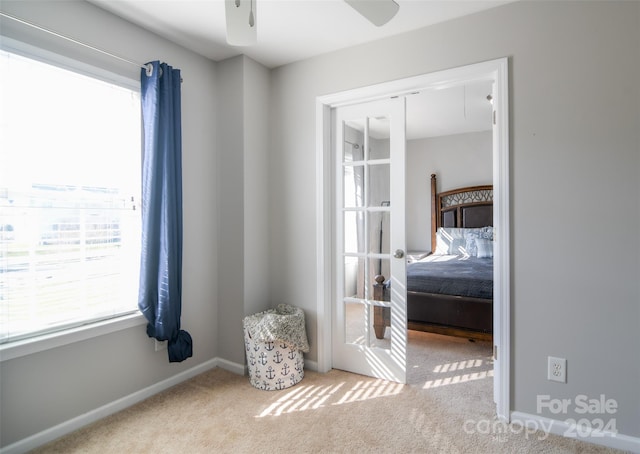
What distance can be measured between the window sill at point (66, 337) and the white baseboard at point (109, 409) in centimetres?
44

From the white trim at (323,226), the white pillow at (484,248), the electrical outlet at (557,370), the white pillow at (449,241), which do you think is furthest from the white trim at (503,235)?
the white pillow at (449,241)

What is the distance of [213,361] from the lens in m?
2.90

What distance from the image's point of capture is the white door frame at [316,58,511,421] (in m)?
2.12

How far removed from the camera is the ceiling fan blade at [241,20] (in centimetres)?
139

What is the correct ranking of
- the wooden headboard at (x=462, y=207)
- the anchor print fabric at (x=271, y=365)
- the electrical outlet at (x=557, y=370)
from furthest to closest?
the wooden headboard at (x=462, y=207)
the anchor print fabric at (x=271, y=365)
the electrical outlet at (x=557, y=370)

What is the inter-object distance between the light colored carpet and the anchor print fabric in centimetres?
6

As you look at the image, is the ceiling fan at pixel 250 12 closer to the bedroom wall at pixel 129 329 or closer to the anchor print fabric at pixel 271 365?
the bedroom wall at pixel 129 329

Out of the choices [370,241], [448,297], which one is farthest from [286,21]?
[448,297]

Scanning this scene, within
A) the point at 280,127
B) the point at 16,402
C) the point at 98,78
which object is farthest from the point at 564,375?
the point at 98,78

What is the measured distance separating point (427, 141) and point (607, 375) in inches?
174

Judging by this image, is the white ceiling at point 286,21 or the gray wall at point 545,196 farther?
the white ceiling at point 286,21

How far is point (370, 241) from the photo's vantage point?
9.04 feet

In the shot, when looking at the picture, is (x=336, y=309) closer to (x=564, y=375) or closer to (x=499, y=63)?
(x=564, y=375)

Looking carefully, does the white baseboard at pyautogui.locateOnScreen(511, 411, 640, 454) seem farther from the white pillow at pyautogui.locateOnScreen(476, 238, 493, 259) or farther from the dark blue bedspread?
the white pillow at pyautogui.locateOnScreen(476, 238, 493, 259)
